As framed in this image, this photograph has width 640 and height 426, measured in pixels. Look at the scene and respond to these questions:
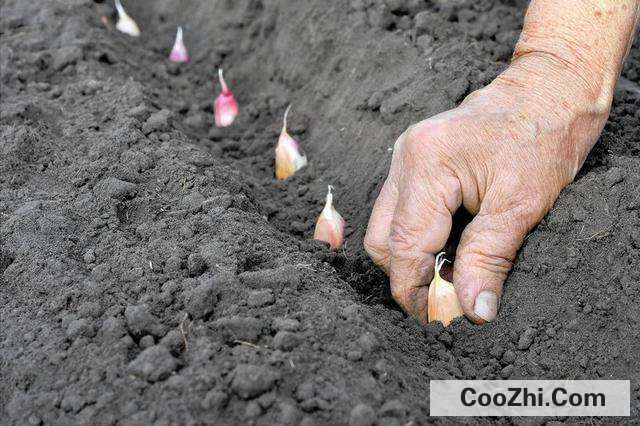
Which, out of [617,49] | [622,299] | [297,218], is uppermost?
[617,49]

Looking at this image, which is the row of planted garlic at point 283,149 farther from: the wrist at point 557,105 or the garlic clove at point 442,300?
the wrist at point 557,105

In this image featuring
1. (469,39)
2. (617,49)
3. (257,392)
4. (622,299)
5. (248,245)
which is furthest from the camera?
(469,39)

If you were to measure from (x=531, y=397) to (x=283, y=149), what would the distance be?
4.72 feet

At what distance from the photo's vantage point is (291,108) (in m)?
3.23

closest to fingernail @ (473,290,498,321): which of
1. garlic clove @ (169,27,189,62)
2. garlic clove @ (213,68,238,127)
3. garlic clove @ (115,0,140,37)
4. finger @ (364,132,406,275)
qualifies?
finger @ (364,132,406,275)

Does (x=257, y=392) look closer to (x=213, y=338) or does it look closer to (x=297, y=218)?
(x=213, y=338)

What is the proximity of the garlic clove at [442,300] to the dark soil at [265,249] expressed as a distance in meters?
0.04

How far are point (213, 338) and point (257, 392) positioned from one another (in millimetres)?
206

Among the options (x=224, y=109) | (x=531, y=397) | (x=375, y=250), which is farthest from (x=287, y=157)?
(x=531, y=397)

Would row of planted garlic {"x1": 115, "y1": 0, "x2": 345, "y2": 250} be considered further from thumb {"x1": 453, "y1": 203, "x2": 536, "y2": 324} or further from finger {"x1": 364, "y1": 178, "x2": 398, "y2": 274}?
thumb {"x1": 453, "y1": 203, "x2": 536, "y2": 324}

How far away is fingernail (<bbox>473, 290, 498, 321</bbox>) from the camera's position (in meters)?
1.98

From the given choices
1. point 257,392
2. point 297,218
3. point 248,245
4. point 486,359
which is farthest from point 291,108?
point 257,392

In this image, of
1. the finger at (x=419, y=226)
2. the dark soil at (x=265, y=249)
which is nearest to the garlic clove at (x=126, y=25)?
the dark soil at (x=265, y=249)

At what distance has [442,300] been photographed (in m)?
2.02
